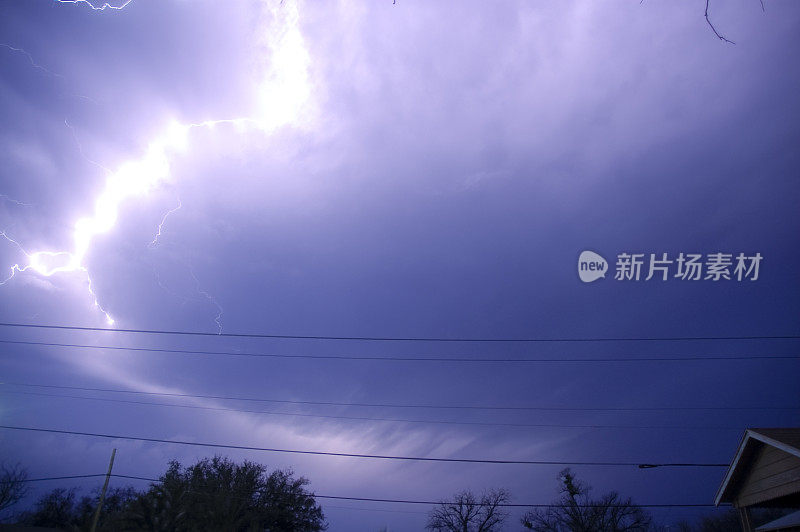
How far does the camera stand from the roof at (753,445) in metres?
9.54

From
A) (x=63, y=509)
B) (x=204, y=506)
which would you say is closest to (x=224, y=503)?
(x=204, y=506)

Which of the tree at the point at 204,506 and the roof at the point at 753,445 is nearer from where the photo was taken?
the roof at the point at 753,445

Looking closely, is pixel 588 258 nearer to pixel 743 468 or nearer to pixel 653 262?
pixel 653 262

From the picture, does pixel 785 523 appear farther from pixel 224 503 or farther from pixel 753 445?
pixel 224 503

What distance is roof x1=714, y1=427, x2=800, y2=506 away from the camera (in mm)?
9539

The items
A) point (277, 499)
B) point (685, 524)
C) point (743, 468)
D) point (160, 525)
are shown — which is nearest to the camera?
point (743, 468)

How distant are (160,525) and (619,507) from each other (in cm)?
4351

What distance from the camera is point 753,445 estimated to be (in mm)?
11258

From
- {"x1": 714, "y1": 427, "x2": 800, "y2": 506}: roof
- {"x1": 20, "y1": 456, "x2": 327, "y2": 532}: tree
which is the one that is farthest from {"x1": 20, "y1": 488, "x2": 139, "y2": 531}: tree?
{"x1": 714, "y1": 427, "x2": 800, "y2": 506}: roof

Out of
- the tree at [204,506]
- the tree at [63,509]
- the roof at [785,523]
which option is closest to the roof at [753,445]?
the roof at [785,523]

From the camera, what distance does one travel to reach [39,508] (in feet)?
164

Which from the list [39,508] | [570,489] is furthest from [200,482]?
[570,489]

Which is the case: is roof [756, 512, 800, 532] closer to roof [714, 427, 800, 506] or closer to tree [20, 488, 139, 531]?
roof [714, 427, 800, 506]

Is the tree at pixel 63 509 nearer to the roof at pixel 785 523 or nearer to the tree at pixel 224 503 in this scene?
the tree at pixel 224 503
